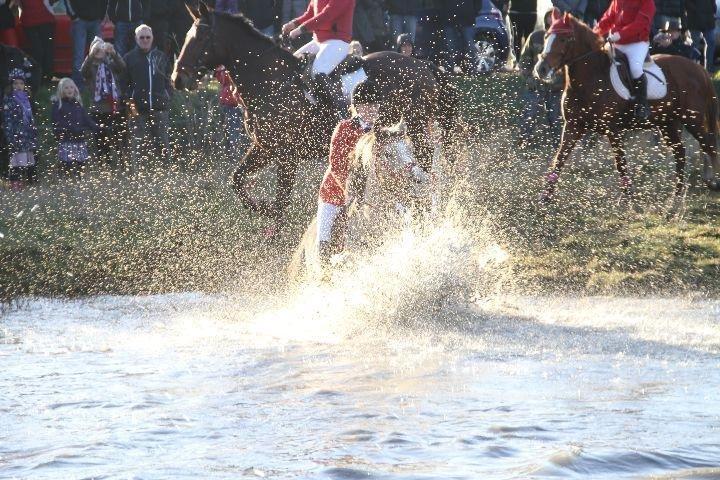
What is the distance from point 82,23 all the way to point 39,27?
0.47 metres

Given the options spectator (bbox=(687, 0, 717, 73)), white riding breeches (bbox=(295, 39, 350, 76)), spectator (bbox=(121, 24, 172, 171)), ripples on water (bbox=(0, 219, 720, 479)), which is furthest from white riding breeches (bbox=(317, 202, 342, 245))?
spectator (bbox=(687, 0, 717, 73))

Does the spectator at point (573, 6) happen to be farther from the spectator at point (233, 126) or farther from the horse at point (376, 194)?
the horse at point (376, 194)

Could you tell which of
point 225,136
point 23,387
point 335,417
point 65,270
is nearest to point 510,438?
point 335,417

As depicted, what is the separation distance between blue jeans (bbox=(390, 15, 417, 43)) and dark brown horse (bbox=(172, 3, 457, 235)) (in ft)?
13.6

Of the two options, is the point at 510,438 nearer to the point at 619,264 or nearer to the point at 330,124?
the point at 619,264

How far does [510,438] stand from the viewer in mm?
6516

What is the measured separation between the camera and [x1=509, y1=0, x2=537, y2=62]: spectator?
58.3 ft

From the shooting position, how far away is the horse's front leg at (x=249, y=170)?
43.9 ft

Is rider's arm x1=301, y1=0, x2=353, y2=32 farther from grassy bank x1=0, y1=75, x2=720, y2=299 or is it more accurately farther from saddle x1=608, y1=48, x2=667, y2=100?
saddle x1=608, y1=48, x2=667, y2=100

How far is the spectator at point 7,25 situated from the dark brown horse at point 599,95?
5.84 m

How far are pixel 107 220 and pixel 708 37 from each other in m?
7.51

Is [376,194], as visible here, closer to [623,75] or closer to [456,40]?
[623,75]

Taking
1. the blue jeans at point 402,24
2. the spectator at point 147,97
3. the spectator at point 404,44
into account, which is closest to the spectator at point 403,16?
the blue jeans at point 402,24

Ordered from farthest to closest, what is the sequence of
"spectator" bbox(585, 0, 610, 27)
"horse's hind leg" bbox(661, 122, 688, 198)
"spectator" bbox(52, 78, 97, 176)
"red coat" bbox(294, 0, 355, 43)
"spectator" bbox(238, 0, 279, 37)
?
"spectator" bbox(585, 0, 610, 27) → "spectator" bbox(238, 0, 279, 37) → "spectator" bbox(52, 78, 97, 176) → "horse's hind leg" bbox(661, 122, 688, 198) → "red coat" bbox(294, 0, 355, 43)
